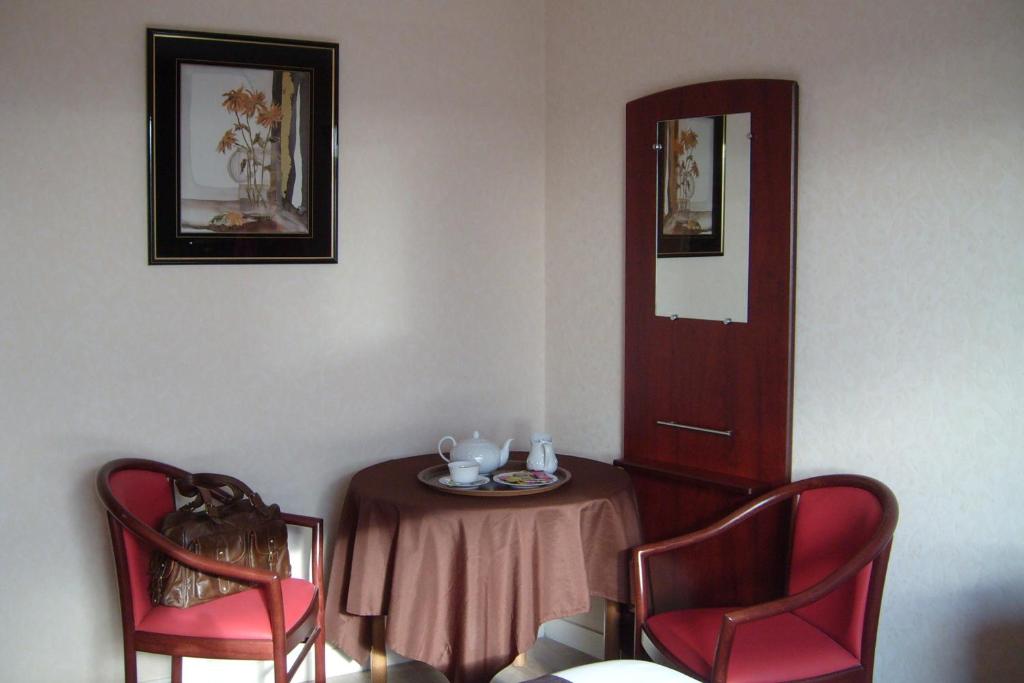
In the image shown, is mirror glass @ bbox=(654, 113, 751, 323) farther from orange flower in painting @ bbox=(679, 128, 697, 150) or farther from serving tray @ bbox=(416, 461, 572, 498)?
serving tray @ bbox=(416, 461, 572, 498)

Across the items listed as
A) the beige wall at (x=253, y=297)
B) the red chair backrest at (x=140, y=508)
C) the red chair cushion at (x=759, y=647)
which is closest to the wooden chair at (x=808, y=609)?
the red chair cushion at (x=759, y=647)

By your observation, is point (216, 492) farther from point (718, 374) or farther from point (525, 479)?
point (718, 374)

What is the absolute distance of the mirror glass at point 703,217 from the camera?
2893mm

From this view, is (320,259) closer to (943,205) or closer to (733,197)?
(733,197)

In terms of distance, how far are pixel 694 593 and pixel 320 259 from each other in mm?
1752

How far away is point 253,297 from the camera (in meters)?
3.18

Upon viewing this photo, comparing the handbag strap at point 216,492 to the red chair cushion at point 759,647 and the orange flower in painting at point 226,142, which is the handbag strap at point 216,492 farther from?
the red chair cushion at point 759,647

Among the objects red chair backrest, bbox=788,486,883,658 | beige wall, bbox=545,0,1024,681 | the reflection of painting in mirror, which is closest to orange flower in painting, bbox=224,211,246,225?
the reflection of painting in mirror

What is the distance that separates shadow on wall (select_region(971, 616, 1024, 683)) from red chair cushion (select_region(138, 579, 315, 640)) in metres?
1.89

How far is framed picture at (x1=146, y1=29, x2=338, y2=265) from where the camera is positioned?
3012 mm

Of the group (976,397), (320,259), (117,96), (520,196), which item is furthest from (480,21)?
(976,397)

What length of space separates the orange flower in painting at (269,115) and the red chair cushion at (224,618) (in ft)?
5.21

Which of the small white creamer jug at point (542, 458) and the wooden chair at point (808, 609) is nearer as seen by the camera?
the wooden chair at point (808, 609)

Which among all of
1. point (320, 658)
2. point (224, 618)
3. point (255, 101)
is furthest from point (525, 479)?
point (255, 101)
